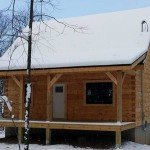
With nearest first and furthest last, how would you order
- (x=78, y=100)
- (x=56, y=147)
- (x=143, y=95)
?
(x=56, y=147), (x=78, y=100), (x=143, y=95)

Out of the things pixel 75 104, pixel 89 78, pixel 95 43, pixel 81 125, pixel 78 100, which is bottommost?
pixel 81 125

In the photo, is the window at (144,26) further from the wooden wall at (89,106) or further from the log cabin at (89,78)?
the wooden wall at (89,106)

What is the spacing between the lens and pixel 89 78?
20.7m

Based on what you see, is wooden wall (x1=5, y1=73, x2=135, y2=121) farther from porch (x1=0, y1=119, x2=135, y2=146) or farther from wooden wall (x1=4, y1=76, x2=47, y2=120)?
porch (x1=0, y1=119, x2=135, y2=146)

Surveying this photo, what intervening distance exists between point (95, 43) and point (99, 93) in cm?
276

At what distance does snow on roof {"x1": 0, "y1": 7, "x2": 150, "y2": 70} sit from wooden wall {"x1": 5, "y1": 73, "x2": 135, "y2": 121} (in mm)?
1434

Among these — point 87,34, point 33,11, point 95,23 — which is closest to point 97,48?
point 87,34

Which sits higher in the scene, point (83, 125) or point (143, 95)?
point (143, 95)

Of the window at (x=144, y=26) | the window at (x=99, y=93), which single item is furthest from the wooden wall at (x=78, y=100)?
the window at (x=144, y=26)

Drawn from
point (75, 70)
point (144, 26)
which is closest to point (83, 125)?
point (75, 70)

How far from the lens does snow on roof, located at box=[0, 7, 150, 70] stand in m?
18.2

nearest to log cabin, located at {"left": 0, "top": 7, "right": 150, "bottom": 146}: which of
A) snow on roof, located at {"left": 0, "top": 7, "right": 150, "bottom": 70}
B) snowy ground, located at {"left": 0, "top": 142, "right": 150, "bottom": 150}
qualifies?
snow on roof, located at {"left": 0, "top": 7, "right": 150, "bottom": 70}

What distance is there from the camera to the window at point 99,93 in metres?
20.3

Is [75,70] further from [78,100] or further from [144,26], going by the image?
[144,26]
